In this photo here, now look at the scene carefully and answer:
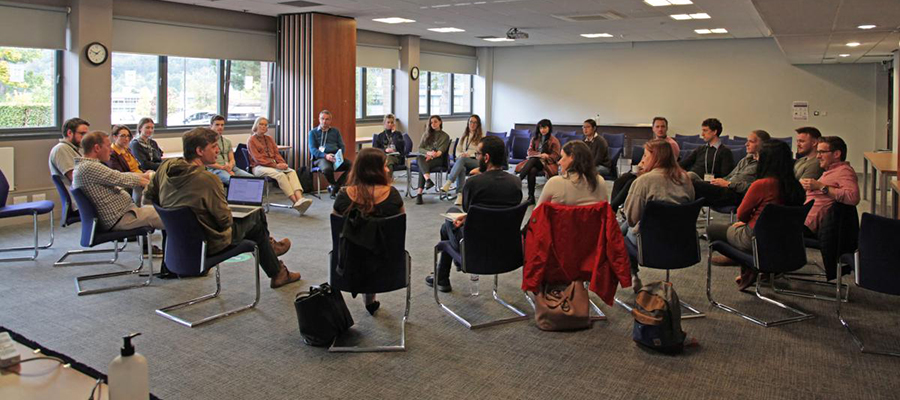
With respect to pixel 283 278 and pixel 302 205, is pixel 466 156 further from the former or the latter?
pixel 283 278

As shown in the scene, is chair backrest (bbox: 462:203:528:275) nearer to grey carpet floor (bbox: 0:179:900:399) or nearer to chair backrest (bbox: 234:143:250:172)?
grey carpet floor (bbox: 0:179:900:399)

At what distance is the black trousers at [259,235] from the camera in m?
5.18

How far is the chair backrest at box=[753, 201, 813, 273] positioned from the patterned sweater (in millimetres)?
4594

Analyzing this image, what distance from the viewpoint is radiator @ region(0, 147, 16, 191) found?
26.6 feet

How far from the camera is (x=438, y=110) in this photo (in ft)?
56.4

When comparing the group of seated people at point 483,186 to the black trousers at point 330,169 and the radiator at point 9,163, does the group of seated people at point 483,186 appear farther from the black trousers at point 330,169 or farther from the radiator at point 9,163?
the black trousers at point 330,169

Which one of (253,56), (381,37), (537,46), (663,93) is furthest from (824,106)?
(253,56)

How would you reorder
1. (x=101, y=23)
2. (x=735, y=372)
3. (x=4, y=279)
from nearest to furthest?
(x=735, y=372), (x=4, y=279), (x=101, y=23)

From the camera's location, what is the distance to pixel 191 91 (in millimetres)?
10828

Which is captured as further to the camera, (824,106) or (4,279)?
(824,106)

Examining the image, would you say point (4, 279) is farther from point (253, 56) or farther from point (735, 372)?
point (253, 56)

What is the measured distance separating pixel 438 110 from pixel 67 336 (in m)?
13.2

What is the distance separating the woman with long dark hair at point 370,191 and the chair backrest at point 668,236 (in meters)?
1.68

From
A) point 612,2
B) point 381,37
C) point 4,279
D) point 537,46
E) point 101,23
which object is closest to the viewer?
point 4,279
